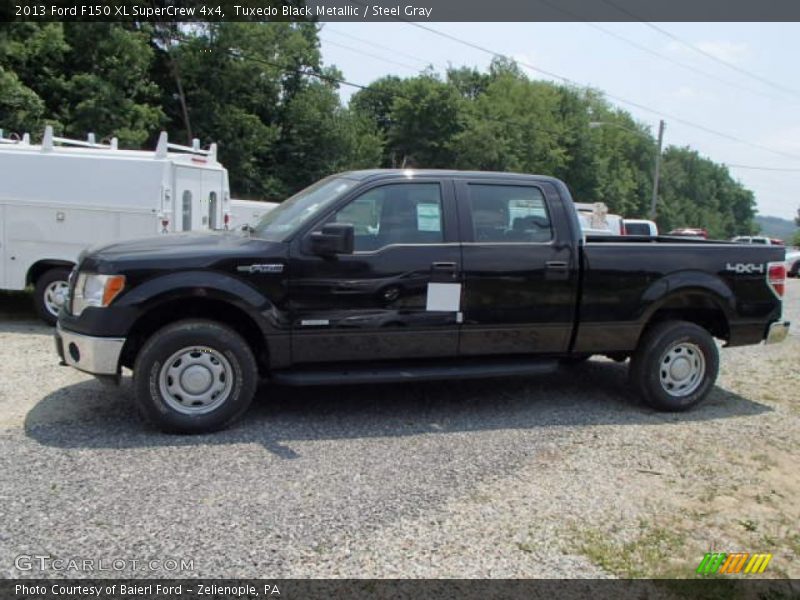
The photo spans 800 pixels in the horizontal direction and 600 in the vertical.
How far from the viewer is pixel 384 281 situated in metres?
5.28

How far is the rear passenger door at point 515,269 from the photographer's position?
5.54 m

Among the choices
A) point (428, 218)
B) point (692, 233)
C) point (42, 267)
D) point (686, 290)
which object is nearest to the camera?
point (428, 218)

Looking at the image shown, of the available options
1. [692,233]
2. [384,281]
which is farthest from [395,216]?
[692,233]

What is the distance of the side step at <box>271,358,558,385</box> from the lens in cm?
523

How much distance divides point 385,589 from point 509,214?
3.42m

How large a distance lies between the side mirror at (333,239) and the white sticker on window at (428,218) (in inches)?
25.7

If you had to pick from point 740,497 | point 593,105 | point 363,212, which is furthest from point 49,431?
point 593,105

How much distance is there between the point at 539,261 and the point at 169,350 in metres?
2.92

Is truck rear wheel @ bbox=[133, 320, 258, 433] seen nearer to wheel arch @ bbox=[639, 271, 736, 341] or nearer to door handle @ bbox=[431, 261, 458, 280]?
door handle @ bbox=[431, 261, 458, 280]

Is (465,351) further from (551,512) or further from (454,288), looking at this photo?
(551,512)

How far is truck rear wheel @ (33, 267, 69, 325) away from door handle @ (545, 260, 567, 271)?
241 inches

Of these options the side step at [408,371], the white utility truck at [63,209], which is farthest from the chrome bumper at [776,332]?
the white utility truck at [63,209]

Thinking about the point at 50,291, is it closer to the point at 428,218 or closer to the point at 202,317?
the point at 202,317

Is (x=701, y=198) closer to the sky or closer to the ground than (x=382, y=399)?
closer to the sky
